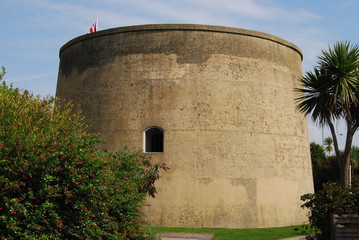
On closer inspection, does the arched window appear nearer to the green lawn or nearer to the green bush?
the green lawn

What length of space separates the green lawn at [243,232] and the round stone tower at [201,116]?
26.0 inches

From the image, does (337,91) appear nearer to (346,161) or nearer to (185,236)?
(346,161)

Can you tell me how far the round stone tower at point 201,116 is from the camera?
1445 centimetres

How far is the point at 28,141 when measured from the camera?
22.8 ft

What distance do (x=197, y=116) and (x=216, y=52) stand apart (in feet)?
8.06

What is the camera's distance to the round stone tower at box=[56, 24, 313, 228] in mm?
14453

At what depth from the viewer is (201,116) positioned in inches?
579

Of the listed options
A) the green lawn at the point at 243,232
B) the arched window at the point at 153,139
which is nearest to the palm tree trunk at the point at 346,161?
the green lawn at the point at 243,232

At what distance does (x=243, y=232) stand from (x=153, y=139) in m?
4.86

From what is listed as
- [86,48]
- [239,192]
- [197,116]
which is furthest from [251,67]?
[86,48]

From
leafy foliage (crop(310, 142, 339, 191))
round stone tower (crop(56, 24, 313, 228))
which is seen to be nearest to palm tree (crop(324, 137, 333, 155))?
leafy foliage (crop(310, 142, 339, 191))

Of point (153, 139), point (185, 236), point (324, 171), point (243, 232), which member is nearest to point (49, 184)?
point (185, 236)

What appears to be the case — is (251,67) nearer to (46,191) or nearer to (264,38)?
(264,38)

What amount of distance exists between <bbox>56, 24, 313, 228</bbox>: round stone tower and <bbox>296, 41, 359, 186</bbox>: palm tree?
11.6 ft
